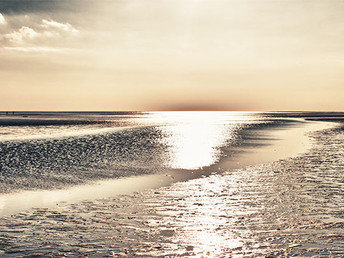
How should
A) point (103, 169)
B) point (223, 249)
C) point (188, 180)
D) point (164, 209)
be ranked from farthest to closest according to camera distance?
1. point (103, 169)
2. point (188, 180)
3. point (164, 209)
4. point (223, 249)

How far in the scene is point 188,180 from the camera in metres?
15.1

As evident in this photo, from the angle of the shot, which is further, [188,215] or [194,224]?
[188,215]

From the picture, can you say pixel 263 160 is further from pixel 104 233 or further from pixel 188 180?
pixel 104 233

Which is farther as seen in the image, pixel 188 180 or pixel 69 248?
pixel 188 180

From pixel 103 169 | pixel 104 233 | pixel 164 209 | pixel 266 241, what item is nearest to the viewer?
pixel 266 241

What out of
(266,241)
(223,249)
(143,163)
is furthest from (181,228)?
(143,163)

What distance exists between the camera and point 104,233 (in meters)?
8.12

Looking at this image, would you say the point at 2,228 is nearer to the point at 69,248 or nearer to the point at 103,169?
the point at 69,248

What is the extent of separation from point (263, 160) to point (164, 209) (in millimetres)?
12935

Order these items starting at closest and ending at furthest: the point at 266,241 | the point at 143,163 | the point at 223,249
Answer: the point at 223,249 → the point at 266,241 → the point at 143,163

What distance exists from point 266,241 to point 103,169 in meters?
12.5

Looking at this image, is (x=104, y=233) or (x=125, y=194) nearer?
(x=104, y=233)

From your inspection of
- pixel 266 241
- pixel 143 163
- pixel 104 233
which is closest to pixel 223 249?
pixel 266 241

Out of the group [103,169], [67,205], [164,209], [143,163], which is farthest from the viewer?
[143,163]
